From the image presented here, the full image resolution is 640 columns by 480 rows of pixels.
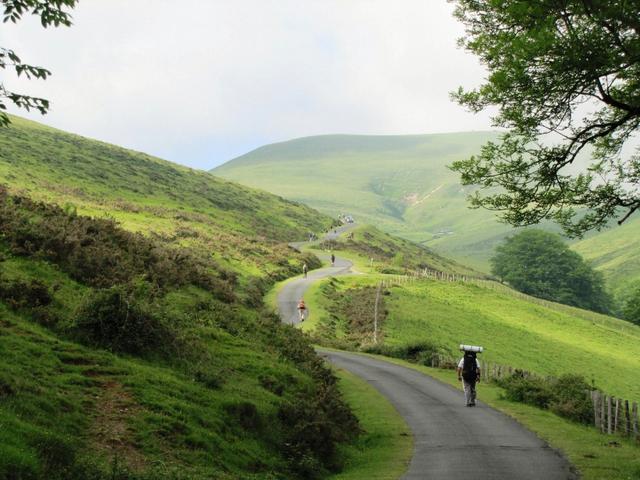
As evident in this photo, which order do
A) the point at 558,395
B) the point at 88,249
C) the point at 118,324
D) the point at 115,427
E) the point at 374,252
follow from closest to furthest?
the point at 115,427 → the point at 118,324 → the point at 88,249 → the point at 558,395 → the point at 374,252

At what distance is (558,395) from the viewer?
2834cm

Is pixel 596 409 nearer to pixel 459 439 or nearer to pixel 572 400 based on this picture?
pixel 572 400

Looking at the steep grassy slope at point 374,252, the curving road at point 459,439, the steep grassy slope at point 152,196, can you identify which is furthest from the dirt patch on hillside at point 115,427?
the steep grassy slope at point 374,252

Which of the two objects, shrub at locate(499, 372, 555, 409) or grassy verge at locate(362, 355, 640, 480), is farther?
shrub at locate(499, 372, 555, 409)

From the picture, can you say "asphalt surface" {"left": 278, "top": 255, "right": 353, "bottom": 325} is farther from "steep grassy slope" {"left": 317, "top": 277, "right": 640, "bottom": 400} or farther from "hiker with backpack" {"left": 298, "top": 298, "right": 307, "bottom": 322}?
"steep grassy slope" {"left": 317, "top": 277, "right": 640, "bottom": 400}

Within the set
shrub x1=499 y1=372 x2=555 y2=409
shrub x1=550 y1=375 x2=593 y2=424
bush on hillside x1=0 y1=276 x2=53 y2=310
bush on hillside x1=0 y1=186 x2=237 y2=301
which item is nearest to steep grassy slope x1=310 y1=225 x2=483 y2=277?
shrub x1=499 y1=372 x2=555 y2=409

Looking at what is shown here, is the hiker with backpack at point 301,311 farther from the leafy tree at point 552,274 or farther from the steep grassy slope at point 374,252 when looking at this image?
the leafy tree at point 552,274

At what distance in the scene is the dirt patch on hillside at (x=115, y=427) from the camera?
11.8m

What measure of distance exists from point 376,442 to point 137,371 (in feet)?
28.4

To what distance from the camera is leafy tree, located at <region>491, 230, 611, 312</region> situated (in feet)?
450

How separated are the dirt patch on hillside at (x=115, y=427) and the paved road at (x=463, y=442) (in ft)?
22.5

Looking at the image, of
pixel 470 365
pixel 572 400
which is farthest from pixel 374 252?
pixel 470 365

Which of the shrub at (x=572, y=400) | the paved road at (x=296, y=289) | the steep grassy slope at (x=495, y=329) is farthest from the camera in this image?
the paved road at (x=296, y=289)

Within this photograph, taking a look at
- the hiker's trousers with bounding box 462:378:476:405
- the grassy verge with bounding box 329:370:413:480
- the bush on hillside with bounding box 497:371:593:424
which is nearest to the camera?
the grassy verge with bounding box 329:370:413:480
